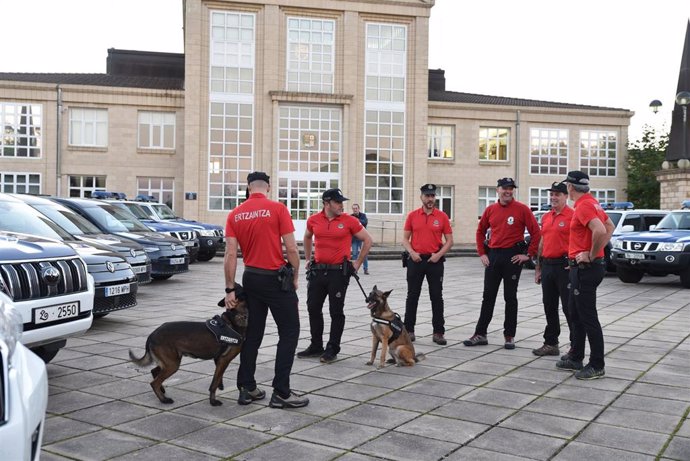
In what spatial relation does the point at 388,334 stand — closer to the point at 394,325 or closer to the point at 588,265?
the point at 394,325

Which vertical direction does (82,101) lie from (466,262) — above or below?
above

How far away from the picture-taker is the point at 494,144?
125 ft

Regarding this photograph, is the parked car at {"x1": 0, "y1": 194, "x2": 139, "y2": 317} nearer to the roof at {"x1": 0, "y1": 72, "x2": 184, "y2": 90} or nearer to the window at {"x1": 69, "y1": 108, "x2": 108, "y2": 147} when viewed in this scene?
the window at {"x1": 69, "y1": 108, "x2": 108, "y2": 147}

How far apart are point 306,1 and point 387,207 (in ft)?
35.1

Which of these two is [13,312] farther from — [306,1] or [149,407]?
[306,1]

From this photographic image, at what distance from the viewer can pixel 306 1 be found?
111 feet

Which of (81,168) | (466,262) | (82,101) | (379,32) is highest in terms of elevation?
(379,32)

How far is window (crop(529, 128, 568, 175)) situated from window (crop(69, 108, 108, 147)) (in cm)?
2242

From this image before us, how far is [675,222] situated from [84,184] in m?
26.4

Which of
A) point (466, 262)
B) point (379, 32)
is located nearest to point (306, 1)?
point (379, 32)

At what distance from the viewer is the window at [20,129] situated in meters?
33.1

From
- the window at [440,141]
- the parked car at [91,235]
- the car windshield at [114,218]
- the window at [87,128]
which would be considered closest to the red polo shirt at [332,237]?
the parked car at [91,235]

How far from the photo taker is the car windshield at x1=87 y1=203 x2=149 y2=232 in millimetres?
14281

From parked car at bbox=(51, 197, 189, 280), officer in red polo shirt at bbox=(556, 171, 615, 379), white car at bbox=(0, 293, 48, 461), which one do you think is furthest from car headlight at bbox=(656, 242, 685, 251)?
white car at bbox=(0, 293, 48, 461)
